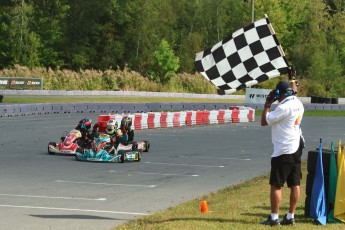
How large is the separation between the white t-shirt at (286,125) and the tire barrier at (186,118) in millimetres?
16890

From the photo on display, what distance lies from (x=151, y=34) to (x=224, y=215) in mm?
68891

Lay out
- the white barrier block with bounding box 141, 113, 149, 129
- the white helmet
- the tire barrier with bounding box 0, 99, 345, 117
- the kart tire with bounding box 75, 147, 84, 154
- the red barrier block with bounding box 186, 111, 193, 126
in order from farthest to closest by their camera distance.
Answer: the tire barrier with bounding box 0, 99, 345, 117
the red barrier block with bounding box 186, 111, 193, 126
the white barrier block with bounding box 141, 113, 149, 129
the white helmet
the kart tire with bounding box 75, 147, 84, 154

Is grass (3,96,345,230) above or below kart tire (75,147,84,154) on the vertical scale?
below

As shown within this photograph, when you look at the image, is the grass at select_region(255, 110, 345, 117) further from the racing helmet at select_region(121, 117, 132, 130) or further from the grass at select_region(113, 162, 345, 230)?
the grass at select_region(113, 162, 345, 230)

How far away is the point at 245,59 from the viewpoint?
30.3 feet

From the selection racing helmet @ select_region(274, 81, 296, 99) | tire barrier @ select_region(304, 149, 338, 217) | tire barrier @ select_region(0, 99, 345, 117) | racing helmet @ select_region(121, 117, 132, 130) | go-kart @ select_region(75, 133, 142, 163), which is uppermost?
racing helmet @ select_region(274, 81, 296, 99)

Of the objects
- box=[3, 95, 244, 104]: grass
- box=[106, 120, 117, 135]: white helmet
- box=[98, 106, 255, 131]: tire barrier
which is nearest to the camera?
box=[106, 120, 117, 135]: white helmet

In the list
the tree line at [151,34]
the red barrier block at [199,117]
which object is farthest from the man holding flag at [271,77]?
the tree line at [151,34]

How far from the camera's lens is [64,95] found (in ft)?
180

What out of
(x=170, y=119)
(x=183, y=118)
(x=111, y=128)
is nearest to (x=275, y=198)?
(x=111, y=128)

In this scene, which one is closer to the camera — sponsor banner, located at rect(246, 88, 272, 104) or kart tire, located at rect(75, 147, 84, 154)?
kart tire, located at rect(75, 147, 84, 154)

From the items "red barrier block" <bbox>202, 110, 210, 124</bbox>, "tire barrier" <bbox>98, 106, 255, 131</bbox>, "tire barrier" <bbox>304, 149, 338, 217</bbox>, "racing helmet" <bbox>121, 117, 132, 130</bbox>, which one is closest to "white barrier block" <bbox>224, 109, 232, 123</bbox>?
"tire barrier" <bbox>98, 106, 255, 131</bbox>

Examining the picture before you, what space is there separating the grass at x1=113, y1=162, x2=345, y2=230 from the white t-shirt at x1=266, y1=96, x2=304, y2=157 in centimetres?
82

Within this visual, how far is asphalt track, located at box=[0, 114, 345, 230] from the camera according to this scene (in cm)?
983
